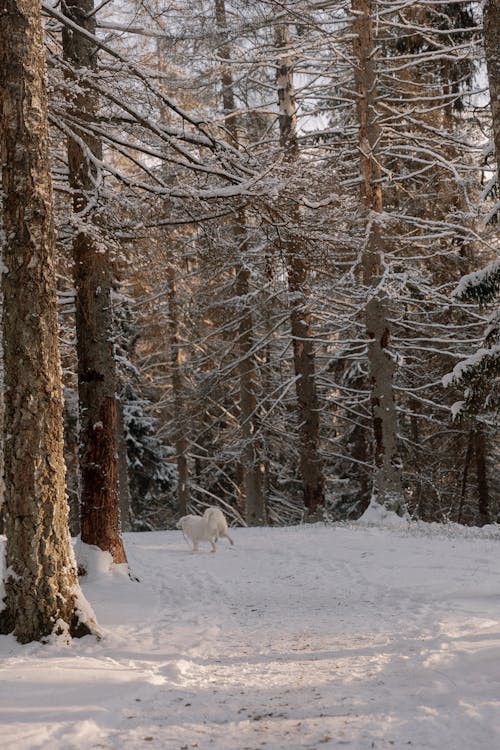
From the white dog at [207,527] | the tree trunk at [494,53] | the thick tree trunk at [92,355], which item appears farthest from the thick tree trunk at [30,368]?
the white dog at [207,527]

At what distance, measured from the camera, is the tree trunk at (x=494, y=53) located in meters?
6.87

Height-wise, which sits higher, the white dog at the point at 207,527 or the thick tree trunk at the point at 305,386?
the thick tree trunk at the point at 305,386

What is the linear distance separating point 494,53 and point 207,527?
8.60 m

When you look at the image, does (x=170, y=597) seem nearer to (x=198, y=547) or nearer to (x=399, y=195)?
(x=198, y=547)

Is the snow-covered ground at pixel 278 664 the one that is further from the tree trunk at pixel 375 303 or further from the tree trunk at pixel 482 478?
the tree trunk at pixel 482 478

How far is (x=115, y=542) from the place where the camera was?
8422 millimetres

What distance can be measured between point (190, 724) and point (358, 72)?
14.5m

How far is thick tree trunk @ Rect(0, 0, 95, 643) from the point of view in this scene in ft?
17.7

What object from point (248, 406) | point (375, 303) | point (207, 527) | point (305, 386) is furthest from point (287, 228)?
point (248, 406)

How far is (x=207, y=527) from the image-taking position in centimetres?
1215

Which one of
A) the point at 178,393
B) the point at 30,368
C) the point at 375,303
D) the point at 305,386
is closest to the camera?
the point at 30,368

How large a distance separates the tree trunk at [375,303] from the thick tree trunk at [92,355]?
748cm

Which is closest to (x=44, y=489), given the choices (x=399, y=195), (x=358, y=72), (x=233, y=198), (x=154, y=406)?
(x=233, y=198)

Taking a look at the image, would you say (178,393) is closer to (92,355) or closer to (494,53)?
(92,355)
